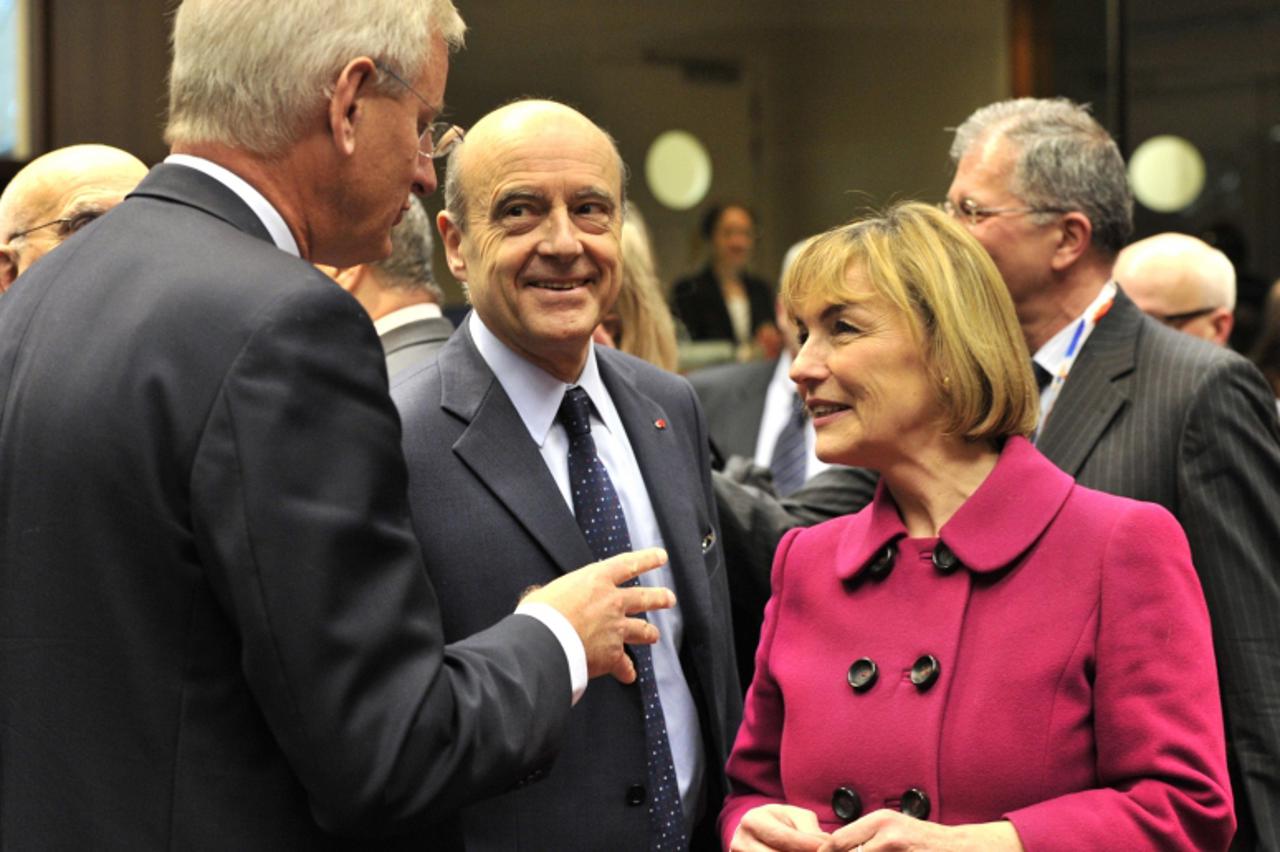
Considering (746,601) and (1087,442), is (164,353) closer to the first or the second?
(746,601)

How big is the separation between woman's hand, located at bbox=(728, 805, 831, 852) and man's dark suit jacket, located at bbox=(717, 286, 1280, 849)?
0.99m

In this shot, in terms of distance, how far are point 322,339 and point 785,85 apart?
823cm

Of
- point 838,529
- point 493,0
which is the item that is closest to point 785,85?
point 493,0

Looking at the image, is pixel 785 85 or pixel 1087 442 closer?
pixel 1087 442

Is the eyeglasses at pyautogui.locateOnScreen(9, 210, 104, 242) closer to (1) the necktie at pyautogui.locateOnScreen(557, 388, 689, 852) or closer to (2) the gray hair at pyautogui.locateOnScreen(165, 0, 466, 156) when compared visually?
(1) the necktie at pyautogui.locateOnScreen(557, 388, 689, 852)

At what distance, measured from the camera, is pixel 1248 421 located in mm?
3064

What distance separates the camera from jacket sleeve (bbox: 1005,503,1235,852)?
2129 millimetres

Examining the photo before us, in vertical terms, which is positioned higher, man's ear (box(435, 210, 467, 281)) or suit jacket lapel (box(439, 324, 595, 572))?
man's ear (box(435, 210, 467, 281))

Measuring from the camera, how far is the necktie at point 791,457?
17.6 feet

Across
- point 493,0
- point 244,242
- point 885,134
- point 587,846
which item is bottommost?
point 587,846

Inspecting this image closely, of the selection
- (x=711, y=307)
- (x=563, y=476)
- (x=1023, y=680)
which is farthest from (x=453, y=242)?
(x=711, y=307)

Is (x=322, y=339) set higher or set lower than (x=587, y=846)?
higher

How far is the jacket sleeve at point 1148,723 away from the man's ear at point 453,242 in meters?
1.22

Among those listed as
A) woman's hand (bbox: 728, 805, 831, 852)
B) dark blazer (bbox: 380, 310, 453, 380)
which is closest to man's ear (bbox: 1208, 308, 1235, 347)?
dark blazer (bbox: 380, 310, 453, 380)
